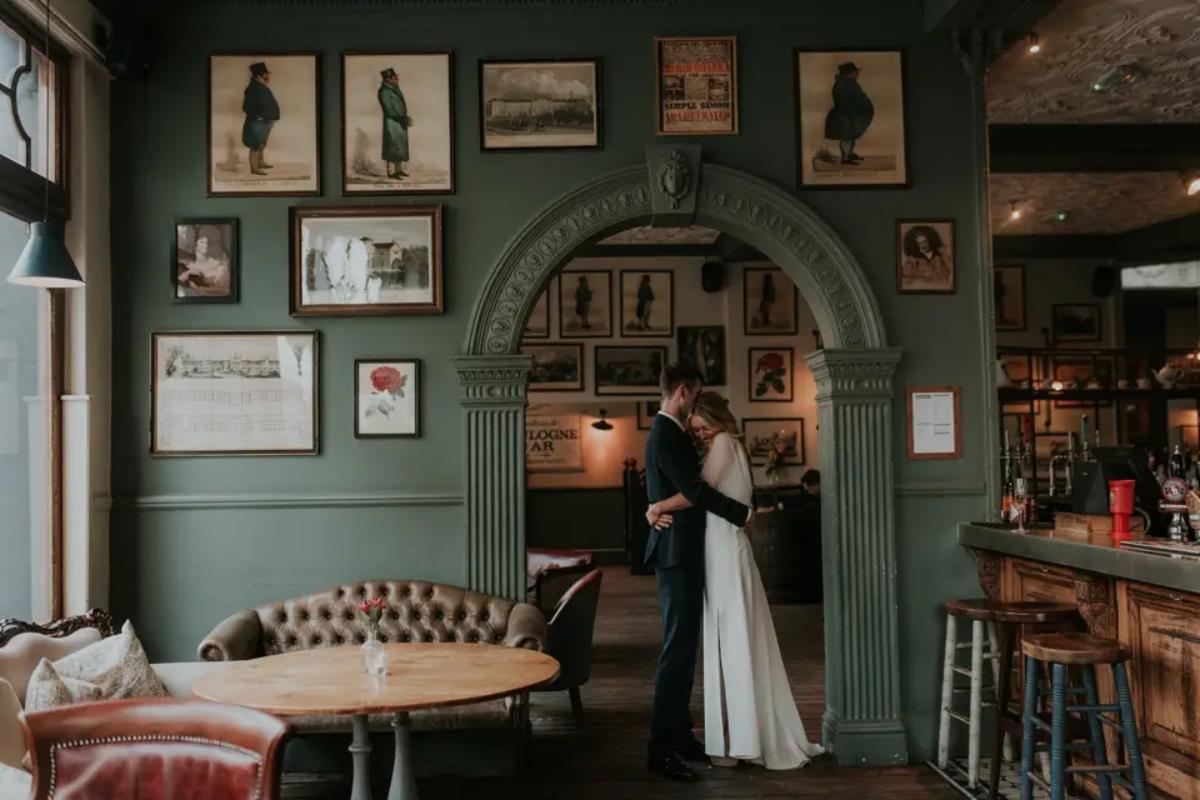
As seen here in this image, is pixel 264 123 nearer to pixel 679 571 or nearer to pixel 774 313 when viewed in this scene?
pixel 679 571

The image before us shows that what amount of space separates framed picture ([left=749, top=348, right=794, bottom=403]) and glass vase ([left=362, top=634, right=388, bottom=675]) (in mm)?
9575

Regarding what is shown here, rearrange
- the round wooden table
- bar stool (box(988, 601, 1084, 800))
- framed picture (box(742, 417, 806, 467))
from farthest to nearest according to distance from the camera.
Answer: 1. framed picture (box(742, 417, 806, 467))
2. bar stool (box(988, 601, 1084, 800))
3. the round wooden table

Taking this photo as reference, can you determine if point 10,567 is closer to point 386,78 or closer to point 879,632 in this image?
point 386,78

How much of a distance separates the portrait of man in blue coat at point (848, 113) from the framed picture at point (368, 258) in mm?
2144

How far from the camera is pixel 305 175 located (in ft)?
17.9

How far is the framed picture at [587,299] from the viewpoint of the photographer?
13.4 metres

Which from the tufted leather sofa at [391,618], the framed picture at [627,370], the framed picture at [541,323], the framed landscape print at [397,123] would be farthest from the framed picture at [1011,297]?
the tufted leather sofa at [391,618]

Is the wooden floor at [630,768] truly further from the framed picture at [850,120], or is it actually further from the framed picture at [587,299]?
the framed picture at [587,299]

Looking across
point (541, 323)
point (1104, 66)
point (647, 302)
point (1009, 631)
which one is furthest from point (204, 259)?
point (647, 302)

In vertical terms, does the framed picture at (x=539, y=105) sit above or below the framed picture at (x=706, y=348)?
above

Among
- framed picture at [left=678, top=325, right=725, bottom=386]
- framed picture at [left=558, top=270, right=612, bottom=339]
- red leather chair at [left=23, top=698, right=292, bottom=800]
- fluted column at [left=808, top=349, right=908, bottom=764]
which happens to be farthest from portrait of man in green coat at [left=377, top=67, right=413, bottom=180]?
framed picture at [left=678, top=325, right=725, bottom=386]

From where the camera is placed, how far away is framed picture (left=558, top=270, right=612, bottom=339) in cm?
1341

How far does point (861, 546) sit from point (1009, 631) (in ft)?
3.14

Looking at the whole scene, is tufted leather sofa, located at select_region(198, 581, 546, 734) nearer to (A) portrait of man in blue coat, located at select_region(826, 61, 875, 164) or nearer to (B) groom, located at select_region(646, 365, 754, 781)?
(B) groom, located at select_region(646, 365, 754, 781)
